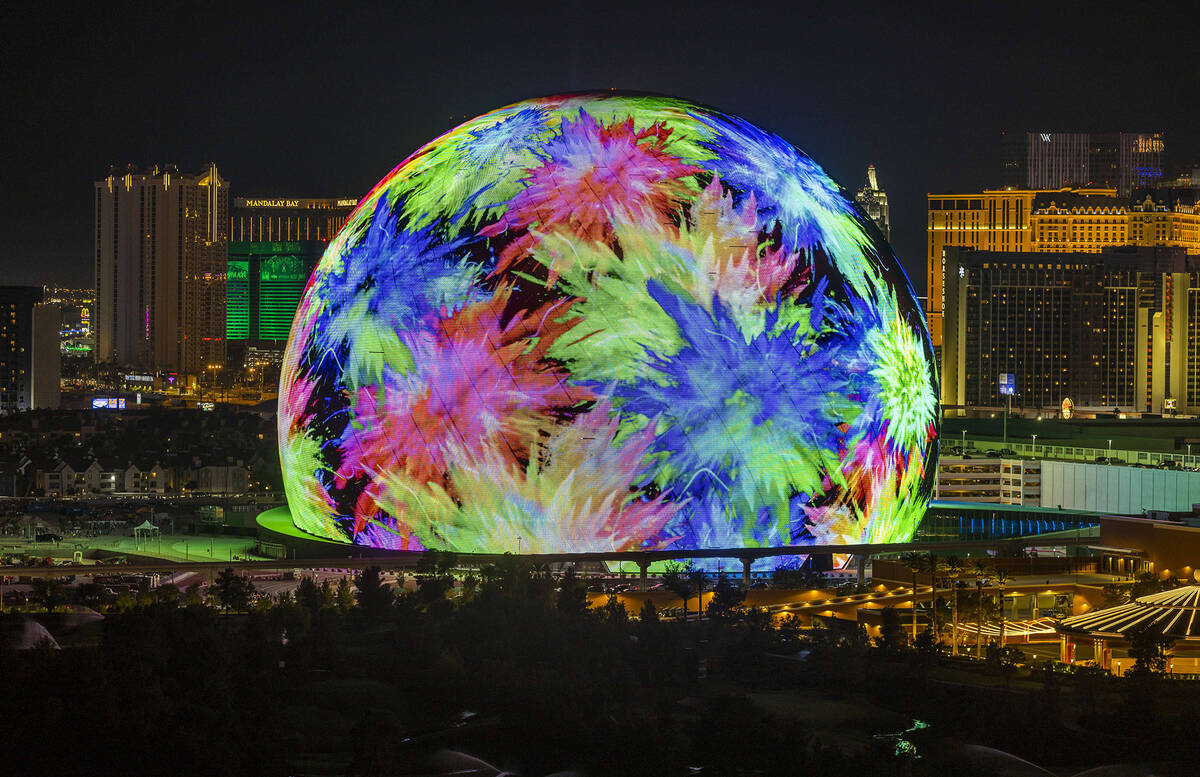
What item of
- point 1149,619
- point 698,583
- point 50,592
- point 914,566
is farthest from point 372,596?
point 1149,619

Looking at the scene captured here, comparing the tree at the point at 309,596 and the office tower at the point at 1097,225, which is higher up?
the office tower at the point at 1097,225

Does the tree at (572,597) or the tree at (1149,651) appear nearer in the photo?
the tree at (1149,651)

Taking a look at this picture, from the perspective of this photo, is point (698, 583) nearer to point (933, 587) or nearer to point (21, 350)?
point (933, 587)

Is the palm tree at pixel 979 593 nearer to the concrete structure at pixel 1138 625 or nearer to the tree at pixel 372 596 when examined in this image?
the concrete structure at pixel 1138 625

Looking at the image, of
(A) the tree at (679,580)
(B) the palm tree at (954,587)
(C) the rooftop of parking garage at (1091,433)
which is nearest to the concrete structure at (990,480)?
(C) the rooftop of parking garage at (1091,433)

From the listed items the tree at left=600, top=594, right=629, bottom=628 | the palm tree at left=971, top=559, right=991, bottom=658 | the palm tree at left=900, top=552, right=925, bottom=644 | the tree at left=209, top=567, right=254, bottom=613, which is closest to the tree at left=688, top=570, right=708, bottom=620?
the tree at left=600, top=594, right=629, bottom=628

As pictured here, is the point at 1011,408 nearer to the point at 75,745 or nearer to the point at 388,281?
the point at 388,281

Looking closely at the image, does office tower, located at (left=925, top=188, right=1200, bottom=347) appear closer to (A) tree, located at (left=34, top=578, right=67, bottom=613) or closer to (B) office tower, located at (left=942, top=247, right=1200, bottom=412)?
(B) office tower, located at (left=942, top=247, right=1200, bottom=412)
